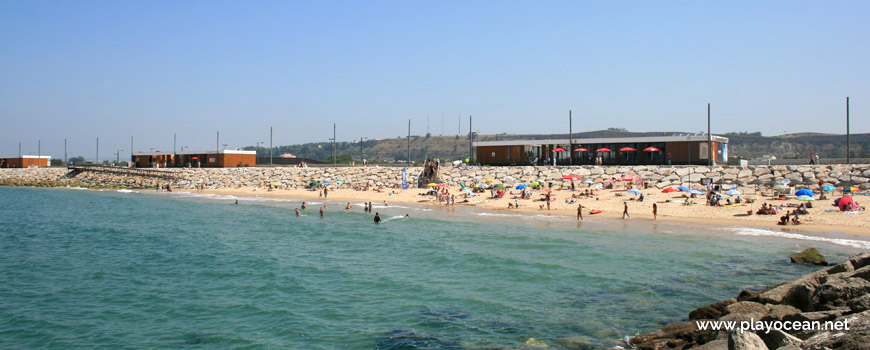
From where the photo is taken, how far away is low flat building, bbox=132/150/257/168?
214ft

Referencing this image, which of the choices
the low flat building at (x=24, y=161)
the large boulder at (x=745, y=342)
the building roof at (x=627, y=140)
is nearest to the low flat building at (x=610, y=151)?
the building roof at (x=627, y=140)

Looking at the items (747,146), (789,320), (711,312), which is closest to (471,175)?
(711,312)

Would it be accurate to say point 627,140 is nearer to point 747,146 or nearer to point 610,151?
point 610,151

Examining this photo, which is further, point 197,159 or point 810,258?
point 197,159

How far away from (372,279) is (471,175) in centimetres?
3010

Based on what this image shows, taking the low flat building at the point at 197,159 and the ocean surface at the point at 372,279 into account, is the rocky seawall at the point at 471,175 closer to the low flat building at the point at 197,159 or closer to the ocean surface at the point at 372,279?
the low flat building at the point at 197,159

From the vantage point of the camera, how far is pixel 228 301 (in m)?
13.6

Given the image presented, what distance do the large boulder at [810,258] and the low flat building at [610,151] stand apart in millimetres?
23784

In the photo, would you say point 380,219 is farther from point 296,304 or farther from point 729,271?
point 729,271

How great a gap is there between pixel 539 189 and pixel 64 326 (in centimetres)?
3072

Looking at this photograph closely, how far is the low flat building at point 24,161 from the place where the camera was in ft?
268

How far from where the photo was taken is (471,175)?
45.5 meters

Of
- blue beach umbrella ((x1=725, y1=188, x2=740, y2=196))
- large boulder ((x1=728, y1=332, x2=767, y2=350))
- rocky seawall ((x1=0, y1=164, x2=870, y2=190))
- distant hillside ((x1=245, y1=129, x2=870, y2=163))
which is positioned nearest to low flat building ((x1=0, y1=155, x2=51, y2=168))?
rocky seawall ((x1=0, y1=164, x2=870, y2=190))

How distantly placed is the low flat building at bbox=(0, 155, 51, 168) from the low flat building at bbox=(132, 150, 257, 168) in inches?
887
